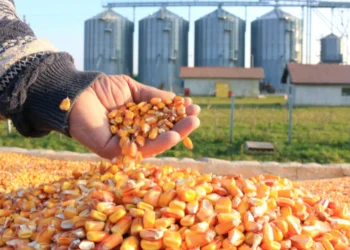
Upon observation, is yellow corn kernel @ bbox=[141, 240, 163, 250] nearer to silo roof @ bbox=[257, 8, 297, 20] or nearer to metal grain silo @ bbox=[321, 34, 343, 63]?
metal grain silo @ bbox=[321, 34, 343, 63]

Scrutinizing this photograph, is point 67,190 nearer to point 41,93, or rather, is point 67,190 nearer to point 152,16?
point 41,93

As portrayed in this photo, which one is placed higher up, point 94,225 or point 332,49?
point 332,49

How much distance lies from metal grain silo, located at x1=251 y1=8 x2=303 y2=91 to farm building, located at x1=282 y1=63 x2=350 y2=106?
42.4ft

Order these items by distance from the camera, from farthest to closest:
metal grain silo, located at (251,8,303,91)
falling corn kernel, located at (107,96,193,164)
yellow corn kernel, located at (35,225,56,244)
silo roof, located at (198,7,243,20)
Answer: metal grain silo, located at (251,8,303,91) → silo roof, located at (198,7,243,20) → falling corn kernel, located at (107,96,193,164) → yellow corn kernel, located at (35,225,56,244)

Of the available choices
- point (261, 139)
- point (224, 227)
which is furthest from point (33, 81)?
point (261, 139)

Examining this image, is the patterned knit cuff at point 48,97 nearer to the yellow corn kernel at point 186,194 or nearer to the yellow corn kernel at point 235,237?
the yellow corn kernel at point 186,194

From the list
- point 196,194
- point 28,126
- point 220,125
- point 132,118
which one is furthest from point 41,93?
point 220,125

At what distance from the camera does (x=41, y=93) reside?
7.09 feet

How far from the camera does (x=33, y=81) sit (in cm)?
211

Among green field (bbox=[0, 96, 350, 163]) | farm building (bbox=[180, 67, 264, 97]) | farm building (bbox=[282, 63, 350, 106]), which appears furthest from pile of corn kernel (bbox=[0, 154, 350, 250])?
farm building (bbox=[180, 67, 264, 97])

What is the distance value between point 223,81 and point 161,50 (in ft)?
22.6

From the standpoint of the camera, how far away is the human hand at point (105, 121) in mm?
2139

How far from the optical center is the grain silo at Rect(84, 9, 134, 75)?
1267 inches

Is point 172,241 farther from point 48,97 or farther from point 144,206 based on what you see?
point 48,97
